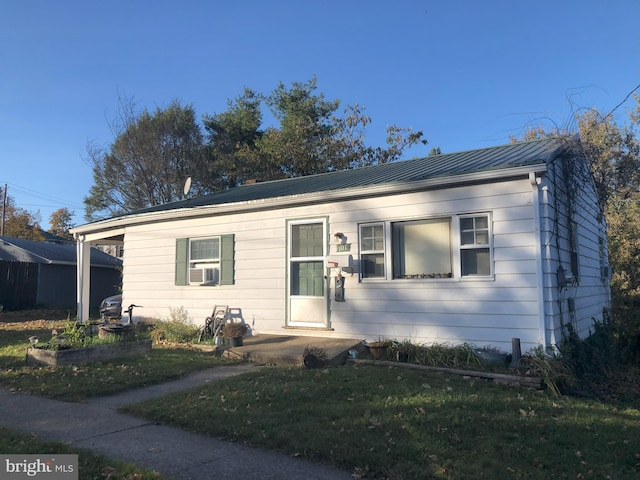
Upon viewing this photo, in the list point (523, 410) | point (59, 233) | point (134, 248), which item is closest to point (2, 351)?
point (134, 248)

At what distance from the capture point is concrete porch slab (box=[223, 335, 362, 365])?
830 cm

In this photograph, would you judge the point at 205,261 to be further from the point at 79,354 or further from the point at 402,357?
the point at 402,357

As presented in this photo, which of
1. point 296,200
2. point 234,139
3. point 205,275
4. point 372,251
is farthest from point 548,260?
point 234,139

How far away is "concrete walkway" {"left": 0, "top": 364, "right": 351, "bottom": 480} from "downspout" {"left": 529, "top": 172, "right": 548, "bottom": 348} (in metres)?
4.84

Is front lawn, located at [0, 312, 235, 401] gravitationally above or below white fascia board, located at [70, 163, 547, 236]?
below

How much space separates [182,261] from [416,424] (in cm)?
849

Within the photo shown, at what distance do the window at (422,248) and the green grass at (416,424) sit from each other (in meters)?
2.33

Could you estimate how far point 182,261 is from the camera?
12.0 m

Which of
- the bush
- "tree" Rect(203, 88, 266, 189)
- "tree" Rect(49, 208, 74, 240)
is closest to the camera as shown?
the bush

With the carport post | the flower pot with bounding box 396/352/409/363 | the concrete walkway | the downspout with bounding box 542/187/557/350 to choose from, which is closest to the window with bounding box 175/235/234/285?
the carport post

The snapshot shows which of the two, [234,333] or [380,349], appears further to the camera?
[234,333]

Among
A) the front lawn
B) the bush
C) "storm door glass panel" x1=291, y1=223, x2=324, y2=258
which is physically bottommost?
the front lawn

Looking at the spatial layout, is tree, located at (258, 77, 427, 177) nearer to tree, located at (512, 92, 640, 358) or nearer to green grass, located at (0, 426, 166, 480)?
tree, located at (512, 92, 640, 358)

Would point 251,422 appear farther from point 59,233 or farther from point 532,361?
point 59,233
